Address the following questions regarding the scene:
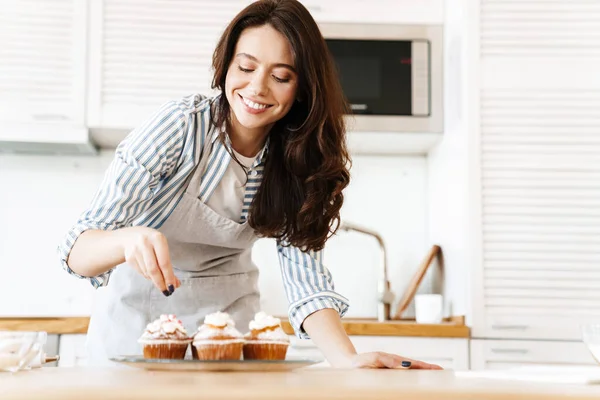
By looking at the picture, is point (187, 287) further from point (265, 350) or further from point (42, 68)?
point (42, 68)

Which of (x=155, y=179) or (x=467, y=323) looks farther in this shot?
(x=467, y=323)

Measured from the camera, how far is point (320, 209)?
1617 mm

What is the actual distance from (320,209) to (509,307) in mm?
1270

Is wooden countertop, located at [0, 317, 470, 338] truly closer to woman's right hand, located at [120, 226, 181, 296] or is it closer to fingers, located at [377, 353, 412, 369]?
fingers, located at [377, 353, 412, 369]

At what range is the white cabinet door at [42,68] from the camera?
9.21ft

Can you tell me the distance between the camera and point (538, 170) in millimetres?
2713

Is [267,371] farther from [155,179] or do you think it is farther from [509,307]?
[509,307]

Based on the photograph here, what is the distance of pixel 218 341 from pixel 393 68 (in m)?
2.00

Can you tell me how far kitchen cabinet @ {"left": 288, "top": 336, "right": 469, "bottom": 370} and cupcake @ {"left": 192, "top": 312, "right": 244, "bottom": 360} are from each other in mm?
1460

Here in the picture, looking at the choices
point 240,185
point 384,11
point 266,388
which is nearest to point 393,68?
point 384,11

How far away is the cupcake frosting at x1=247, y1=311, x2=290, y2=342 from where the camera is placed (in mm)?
1179

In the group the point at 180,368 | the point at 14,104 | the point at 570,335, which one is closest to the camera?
the point at 180,368

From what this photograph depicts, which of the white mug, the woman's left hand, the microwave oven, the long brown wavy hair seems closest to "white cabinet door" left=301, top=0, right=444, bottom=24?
the microwave oven

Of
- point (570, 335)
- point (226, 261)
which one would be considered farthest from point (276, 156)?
point (570, 335)
